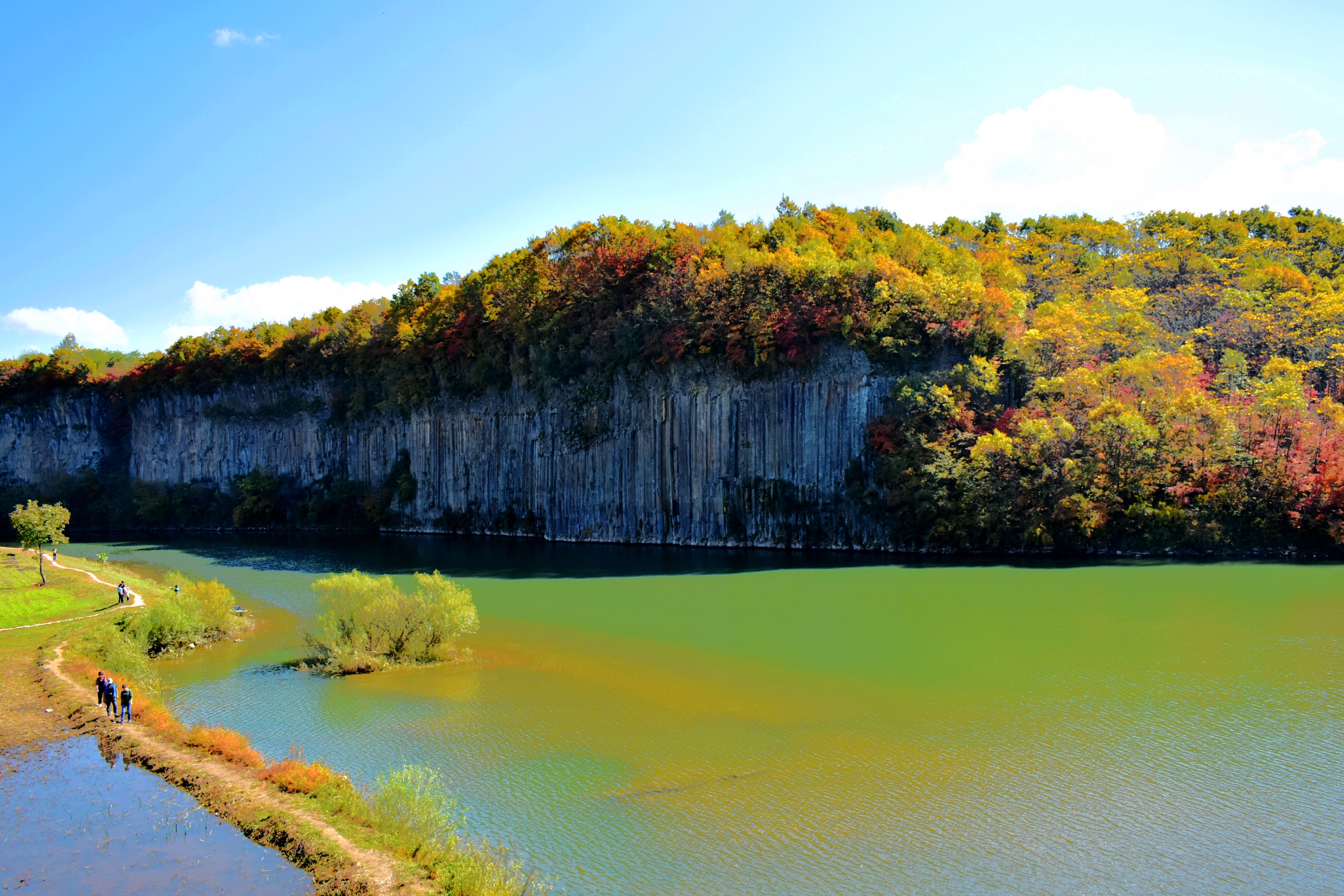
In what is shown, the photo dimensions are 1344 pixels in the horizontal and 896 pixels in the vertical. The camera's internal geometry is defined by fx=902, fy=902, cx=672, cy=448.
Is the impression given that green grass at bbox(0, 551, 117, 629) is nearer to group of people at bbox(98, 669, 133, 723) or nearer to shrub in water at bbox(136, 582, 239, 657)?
shrub in water at bbox(136, 582, 239, 657)

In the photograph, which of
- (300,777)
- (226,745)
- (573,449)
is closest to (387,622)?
(226,745)

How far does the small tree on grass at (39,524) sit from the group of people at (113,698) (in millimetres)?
19624

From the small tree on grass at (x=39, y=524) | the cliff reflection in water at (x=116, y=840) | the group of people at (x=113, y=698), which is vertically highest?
the small tree on grass at (x=39, y=524)

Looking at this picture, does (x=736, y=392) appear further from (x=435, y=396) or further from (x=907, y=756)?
(x=907, y=756)

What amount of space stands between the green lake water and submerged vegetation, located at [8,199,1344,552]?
248 inches

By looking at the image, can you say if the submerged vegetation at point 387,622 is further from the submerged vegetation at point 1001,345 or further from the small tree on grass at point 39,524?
the submerged vegetation at point 1001,345

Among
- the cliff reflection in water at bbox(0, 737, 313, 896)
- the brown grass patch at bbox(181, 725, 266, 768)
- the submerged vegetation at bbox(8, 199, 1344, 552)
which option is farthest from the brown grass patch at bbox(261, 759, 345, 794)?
the submerged vegetation at bbox(8, 199, 1344, 552)

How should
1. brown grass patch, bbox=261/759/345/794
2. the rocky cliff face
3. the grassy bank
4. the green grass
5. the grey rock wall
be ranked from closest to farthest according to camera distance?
the grassy bank, brown grass patch, bbox=261/759/345/794, the green grass, the rocky cliff face, the grey rock wall

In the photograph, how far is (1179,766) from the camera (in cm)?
1569

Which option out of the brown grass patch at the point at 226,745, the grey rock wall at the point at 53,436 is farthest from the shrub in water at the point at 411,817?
the grey rock wall at the point at 53,436

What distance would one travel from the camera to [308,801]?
47.7 feet

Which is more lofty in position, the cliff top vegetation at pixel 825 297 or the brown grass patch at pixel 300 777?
the cliff top vegetation at pixel 825 297

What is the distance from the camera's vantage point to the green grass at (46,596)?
101ft

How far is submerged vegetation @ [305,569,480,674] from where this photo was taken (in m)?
24.4
